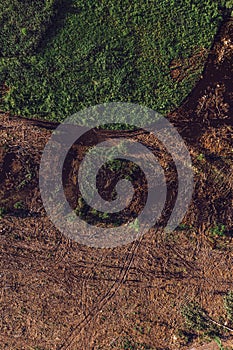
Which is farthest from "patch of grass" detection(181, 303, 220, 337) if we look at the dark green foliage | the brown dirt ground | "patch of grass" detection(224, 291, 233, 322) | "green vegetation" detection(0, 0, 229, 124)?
the dark green foliage

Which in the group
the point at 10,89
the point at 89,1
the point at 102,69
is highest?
the point at 89,1

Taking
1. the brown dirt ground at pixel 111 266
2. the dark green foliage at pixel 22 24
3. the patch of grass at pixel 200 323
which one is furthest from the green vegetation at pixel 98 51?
the patch of grass at pixel 200 323

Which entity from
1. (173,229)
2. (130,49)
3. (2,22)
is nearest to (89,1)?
(130,49)

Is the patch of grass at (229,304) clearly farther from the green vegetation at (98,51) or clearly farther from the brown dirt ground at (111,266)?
the green vegetation at (98,51)

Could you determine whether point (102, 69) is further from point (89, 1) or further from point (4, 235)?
point (4, 235)

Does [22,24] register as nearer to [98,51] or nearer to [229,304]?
[98,51]
